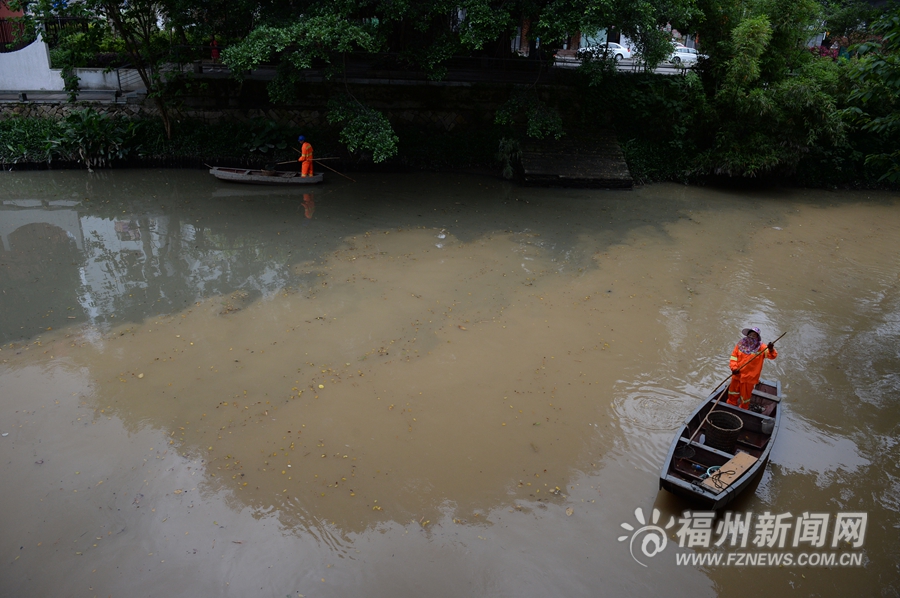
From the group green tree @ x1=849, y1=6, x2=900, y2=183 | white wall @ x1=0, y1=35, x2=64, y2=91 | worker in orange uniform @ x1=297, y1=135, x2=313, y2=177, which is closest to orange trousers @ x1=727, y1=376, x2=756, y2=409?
green tree @ x1=849, y1=6, x2=900, y2=183

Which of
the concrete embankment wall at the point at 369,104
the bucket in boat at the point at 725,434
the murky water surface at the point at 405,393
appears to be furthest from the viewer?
the concrete embankment wall at the point at 369,104

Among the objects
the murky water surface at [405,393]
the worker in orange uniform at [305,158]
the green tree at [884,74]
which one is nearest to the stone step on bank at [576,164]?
the murky water surface at [405,393]

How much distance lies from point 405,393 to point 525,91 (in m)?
10.4

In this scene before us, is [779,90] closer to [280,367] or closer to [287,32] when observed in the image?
[287,32]

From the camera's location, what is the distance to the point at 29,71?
17.8 m

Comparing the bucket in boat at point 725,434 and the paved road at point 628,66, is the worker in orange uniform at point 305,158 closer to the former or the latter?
the paved road at point 628,66

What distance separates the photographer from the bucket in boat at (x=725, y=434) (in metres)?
6.59

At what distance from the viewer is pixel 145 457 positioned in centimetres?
674

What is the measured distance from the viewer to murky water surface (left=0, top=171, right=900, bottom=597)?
573 centimetres

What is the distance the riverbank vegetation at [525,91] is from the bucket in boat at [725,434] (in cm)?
875

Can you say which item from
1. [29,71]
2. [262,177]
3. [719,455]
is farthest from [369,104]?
[719,455]

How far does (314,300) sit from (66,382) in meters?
3.59

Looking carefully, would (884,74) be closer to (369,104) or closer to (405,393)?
(405,393)

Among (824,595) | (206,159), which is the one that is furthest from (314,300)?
(206,159)
